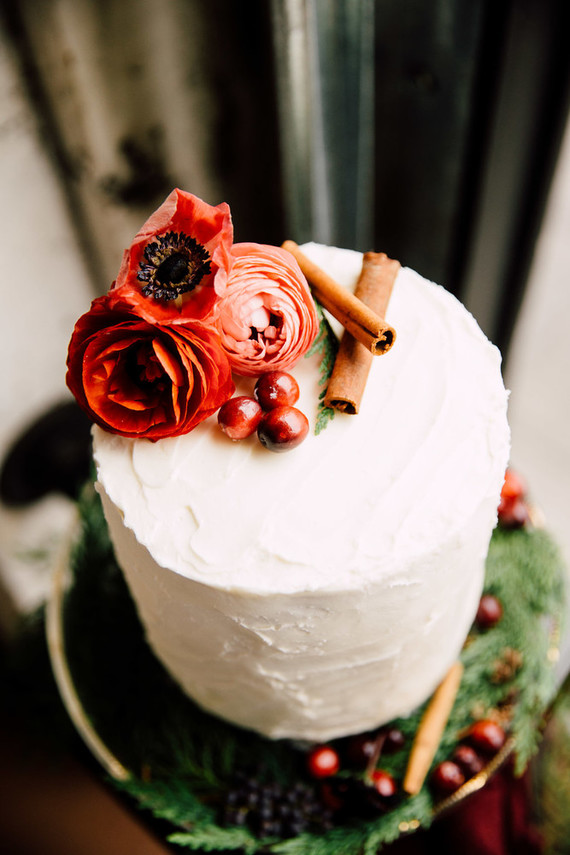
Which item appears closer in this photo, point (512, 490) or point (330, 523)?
point (330, 523)

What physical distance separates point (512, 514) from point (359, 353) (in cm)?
72

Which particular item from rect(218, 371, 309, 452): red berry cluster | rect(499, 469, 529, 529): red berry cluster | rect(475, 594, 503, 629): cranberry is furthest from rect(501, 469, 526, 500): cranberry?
rect(218, 371, 309, 452): red berry cluster

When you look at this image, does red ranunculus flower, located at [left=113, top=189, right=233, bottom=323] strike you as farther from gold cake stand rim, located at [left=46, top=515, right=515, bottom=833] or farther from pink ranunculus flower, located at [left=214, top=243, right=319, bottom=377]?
gold cake stand rim, located at [left=46, top=515, right=515, bottom=833]

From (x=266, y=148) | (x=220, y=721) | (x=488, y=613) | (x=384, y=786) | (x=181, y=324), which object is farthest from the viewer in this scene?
(x=266, y=148)

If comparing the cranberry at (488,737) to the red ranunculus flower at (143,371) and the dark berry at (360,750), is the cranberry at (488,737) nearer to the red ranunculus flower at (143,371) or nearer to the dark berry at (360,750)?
the dark berry at (360,750)

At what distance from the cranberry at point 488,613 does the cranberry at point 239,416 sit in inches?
28.1

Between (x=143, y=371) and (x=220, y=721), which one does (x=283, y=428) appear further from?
(x=220, y=721)

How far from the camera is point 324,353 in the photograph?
3.02ft

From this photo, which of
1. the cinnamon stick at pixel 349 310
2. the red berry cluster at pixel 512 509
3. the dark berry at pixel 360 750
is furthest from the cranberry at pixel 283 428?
the red berry cluster at pixel 512 509

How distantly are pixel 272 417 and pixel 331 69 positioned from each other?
114cm

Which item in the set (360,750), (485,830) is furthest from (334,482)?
(485,830)

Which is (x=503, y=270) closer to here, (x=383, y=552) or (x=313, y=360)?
(x=313, y=360)

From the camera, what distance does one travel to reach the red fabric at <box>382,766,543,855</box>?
1.34 m

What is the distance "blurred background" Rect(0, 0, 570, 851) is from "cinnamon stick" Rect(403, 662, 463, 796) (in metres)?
0.93
